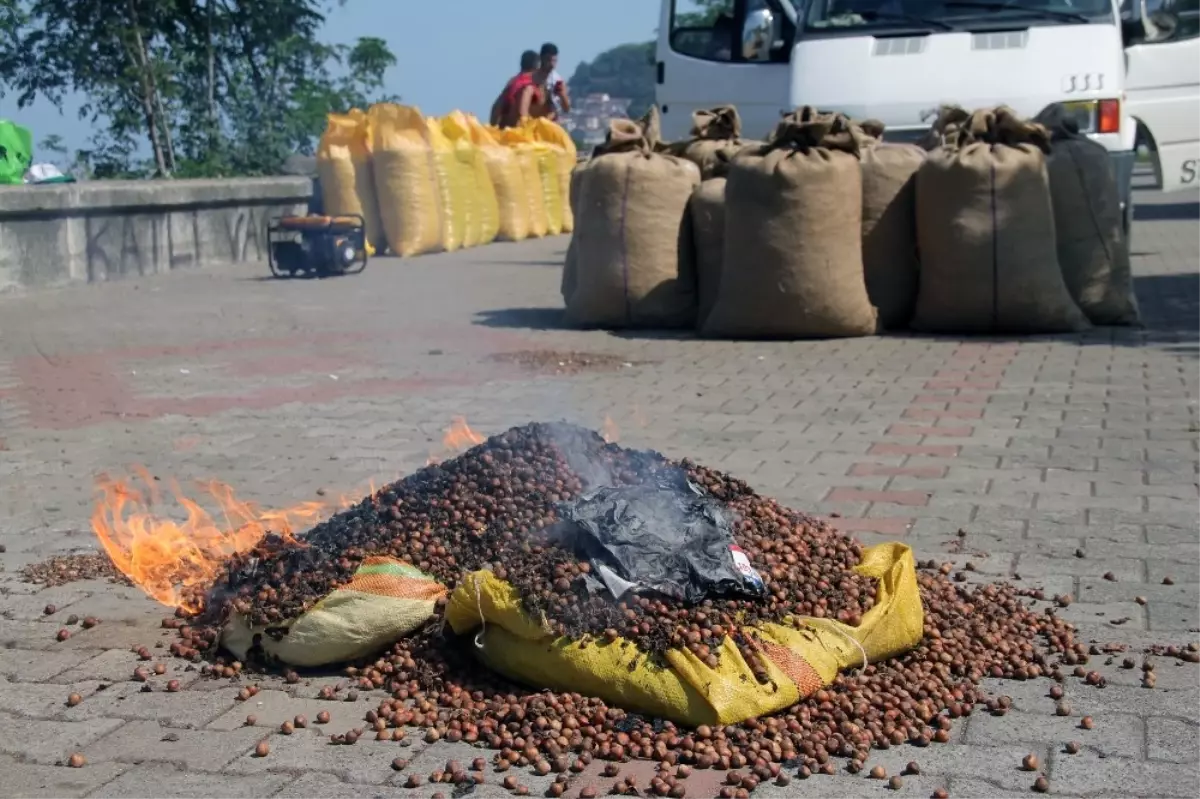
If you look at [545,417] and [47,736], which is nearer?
[47,736]

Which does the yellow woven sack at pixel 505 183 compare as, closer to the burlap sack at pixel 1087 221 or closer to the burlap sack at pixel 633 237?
the burlap sack at pixel 633 237

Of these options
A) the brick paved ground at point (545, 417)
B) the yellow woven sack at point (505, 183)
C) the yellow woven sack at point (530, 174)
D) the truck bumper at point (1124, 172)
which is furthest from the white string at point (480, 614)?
the yellow woven sack at point (530, 174)

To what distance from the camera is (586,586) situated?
3945 mm

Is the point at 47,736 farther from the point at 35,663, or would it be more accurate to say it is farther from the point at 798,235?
the point at 798,235

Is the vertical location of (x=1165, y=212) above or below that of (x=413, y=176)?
below

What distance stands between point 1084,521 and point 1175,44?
9142 millimetres

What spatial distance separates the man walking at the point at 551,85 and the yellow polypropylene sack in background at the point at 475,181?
2232 millimetres

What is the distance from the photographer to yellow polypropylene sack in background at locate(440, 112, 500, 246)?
18250mm

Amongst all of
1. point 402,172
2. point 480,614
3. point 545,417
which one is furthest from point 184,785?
point 402,172

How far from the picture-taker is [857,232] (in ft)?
32.1

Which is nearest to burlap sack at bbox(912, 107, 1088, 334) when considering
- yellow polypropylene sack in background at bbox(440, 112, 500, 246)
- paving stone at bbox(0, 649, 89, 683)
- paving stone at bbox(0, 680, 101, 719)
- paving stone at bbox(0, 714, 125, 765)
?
paving stone at bbox(0, 649, 89, 683)

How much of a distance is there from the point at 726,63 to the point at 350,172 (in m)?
5.82

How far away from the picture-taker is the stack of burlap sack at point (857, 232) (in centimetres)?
955

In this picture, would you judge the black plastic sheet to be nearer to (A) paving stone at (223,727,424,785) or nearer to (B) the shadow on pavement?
(A) paving stone at (223,727,424,785)
